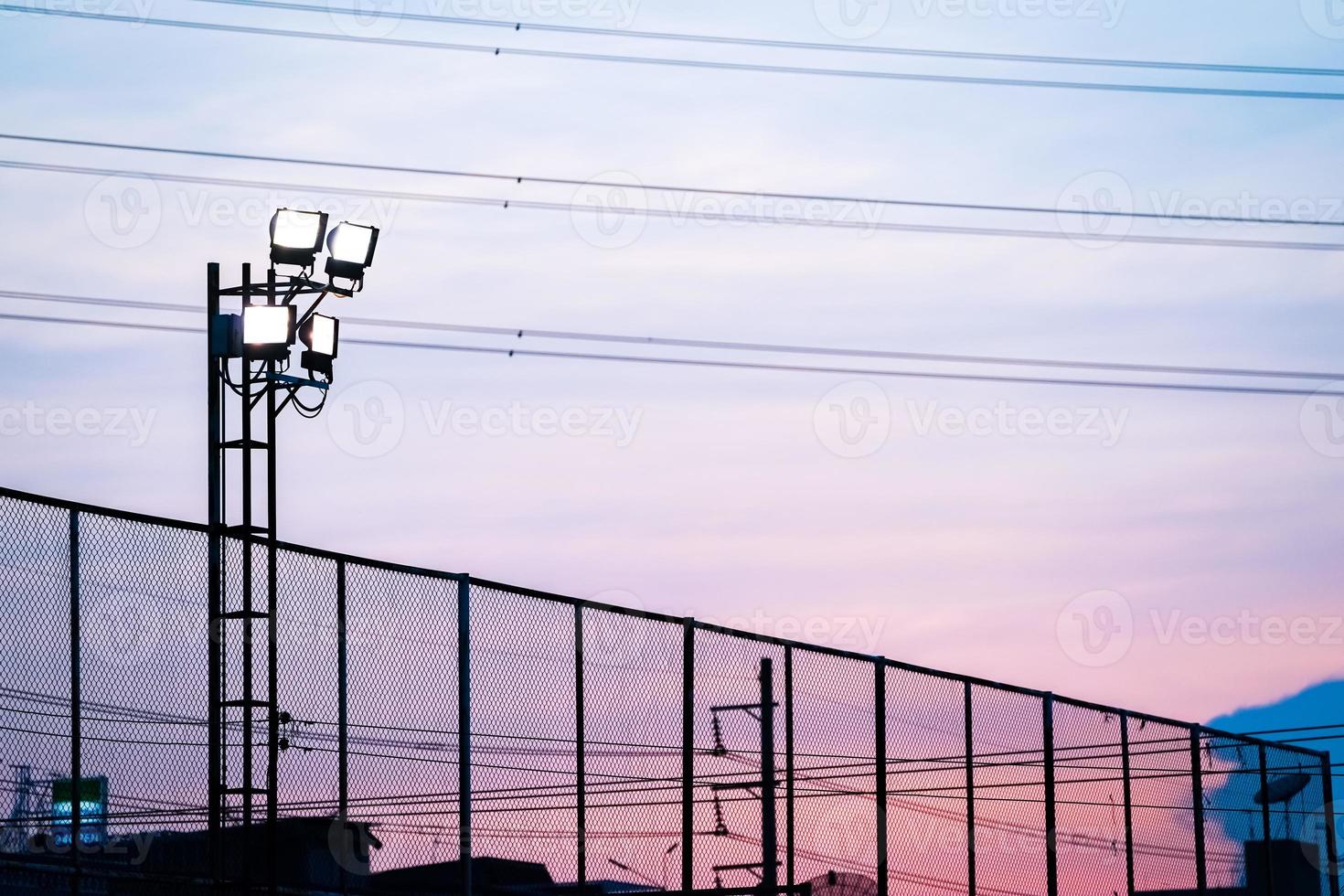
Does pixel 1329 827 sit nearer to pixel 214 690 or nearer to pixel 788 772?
pixel 788 772

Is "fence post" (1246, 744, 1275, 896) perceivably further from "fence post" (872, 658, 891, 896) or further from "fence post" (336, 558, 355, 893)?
"fence post" (336, 558, 355, 893)

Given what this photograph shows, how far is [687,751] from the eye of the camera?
1474cm

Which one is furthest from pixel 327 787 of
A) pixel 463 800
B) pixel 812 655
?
pixel 812 655

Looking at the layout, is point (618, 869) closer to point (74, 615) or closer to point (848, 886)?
point (848, 886)

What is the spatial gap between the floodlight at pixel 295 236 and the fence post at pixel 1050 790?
923cm

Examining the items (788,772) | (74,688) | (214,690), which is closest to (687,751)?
(788,772)

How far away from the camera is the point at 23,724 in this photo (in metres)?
10.2

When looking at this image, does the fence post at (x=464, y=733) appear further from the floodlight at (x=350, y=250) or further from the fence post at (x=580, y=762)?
the floodlight at (x=350, y=250)

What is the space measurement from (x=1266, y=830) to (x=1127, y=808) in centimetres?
483

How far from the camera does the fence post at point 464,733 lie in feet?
41.7

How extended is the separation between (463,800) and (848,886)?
18.1 feet

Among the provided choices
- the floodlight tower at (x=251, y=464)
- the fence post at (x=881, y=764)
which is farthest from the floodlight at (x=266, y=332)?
the fence post at (x=881, y=764)

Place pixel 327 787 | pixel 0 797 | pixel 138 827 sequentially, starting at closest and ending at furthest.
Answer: pixel 0 797, pixel 138 827, pixel 327 787

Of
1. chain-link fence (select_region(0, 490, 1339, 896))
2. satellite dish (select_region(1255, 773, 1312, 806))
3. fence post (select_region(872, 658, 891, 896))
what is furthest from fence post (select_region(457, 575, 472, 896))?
satellite dish (select_region(1255, 773, 1312, 806))
